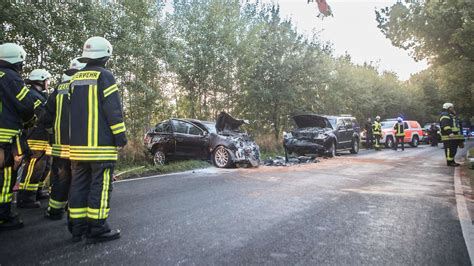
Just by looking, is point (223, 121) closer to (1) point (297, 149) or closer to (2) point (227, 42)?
(1) point (297, 149)

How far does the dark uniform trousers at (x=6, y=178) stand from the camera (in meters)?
4.47

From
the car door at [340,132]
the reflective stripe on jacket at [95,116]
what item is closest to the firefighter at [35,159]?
the reflective stripe on jacket at [95,116]

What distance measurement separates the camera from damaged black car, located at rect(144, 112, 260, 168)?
11.5 m

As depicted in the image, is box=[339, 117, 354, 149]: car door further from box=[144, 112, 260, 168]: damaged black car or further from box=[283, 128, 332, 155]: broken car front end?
box=[144, 112, 260, 168]: damaged black car

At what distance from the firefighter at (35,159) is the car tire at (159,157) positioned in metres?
6.15

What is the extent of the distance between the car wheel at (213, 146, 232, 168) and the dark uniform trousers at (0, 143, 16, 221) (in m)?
7.28

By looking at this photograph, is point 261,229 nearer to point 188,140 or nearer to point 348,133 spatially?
point 188,140

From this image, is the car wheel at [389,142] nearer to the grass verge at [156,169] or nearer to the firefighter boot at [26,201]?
the grass verge at [156,169]

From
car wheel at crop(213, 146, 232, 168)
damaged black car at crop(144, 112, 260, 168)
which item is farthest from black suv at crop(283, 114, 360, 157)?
car wheel at crop(213, 146, 232, 168)

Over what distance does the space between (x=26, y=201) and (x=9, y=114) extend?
5.45ft

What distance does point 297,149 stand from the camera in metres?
15.6

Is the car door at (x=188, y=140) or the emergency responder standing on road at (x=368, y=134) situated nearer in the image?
the car door at (x=188, y=140)

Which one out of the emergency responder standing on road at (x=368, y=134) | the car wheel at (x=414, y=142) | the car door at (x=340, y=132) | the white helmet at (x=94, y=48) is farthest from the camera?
the car wheel at (x=414, y=142)

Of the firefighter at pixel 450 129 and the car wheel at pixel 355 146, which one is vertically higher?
the firefighter at pixel 450 129
